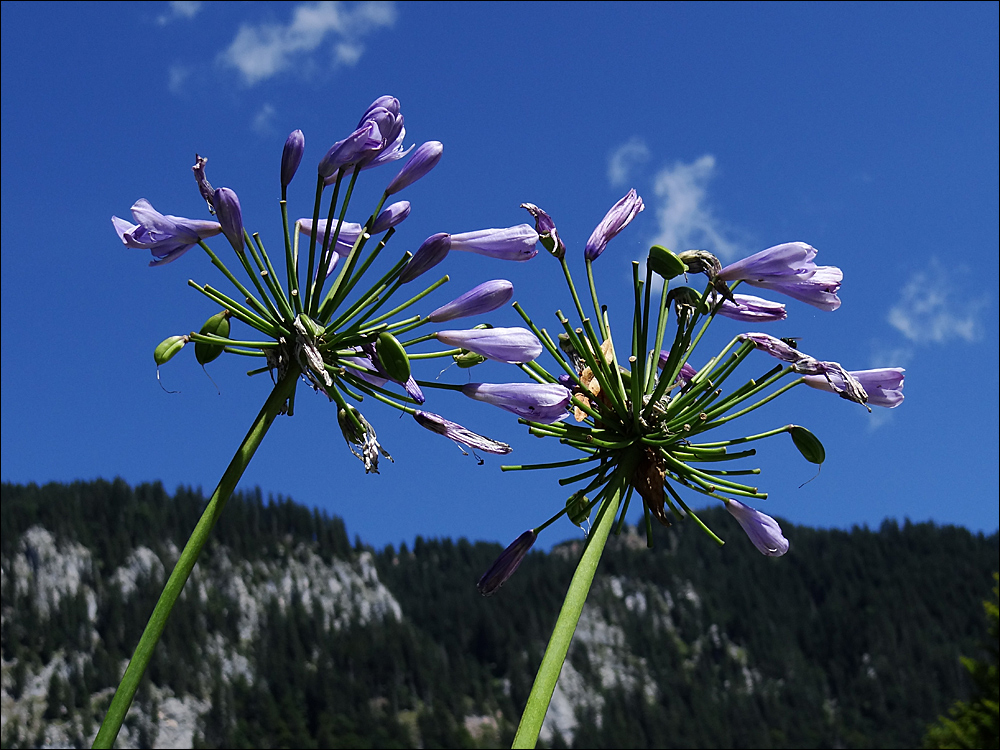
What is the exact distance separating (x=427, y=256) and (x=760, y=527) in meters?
2.24

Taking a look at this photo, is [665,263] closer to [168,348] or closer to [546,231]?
[546,231]

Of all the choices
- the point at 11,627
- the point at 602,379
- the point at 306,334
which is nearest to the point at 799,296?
the point at 602,379

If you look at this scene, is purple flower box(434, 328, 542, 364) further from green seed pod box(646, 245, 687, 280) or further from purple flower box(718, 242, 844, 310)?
purple flower box(718, 242, 844, 310)

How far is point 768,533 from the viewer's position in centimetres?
498

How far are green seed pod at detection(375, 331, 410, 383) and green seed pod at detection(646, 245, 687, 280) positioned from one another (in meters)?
1.35

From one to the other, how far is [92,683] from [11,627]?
21.5 m

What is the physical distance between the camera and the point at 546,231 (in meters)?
5.07

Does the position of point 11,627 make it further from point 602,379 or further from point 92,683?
point 602,379

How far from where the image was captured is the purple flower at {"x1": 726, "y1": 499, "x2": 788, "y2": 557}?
4875 mm

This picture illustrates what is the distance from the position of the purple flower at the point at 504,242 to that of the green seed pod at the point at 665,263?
0.63 m

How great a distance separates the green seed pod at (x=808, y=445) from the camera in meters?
4.70

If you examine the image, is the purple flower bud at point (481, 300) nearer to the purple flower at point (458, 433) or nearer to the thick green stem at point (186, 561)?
the purple flower at point (458, 433)

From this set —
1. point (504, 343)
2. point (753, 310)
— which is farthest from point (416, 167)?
point (753, 310)

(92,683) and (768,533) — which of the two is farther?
(92,683)
